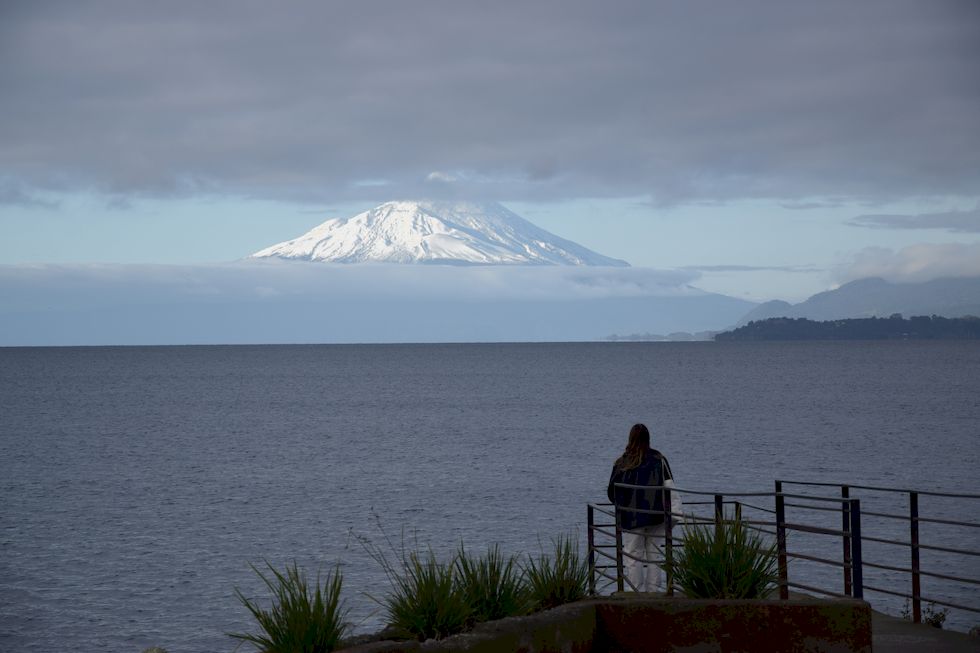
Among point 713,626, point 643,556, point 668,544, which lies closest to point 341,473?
point 643,556

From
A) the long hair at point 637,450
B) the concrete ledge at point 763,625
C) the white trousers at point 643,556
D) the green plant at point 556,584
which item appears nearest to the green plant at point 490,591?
the green plant at point 556,584

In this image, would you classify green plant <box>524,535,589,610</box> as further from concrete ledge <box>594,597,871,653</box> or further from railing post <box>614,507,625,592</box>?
railing post <box>614,507,625,592</box>

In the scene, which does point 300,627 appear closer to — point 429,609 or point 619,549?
point 429,609

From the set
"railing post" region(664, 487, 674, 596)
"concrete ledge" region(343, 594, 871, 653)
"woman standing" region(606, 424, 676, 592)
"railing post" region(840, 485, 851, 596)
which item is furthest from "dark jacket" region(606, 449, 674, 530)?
"concrete ledge" region(343, 594, 871, 653)

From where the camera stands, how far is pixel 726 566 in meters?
8.02

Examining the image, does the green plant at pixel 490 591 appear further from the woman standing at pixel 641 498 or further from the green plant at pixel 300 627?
the woman standing at pixel 641 498

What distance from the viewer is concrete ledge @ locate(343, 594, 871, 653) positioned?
764 cm

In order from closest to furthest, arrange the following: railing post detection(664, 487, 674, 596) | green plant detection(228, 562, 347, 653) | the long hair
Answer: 1. green plant detection(228, 562, 347, 653)
2. railing post detection(664, 487, 674, 596)
3. the long hair

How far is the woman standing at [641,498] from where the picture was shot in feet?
33.7

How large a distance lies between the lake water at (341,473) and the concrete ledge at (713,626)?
3.08m

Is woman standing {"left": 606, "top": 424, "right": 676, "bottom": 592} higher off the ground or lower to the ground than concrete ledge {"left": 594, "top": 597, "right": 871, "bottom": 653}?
higher

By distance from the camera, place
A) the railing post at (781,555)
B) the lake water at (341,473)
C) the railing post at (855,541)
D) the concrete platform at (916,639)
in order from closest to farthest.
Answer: the railing post at (781,555) → the concrete platform at (916,639) → the railing post at (855,541) → the lake water at (341,473)

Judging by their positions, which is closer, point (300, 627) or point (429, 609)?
point (300, 627)

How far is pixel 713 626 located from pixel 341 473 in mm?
37564
